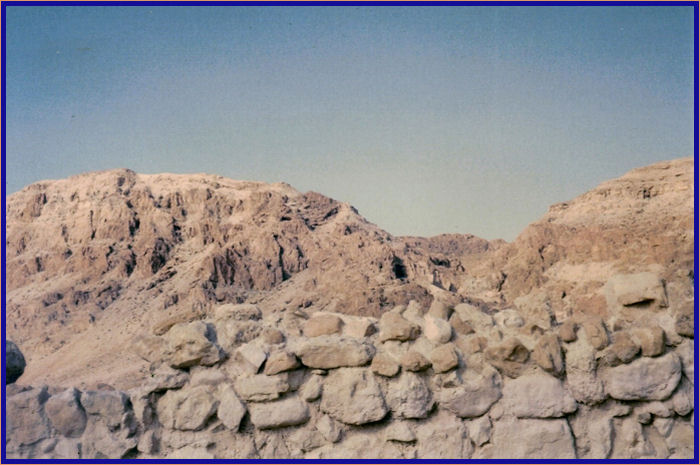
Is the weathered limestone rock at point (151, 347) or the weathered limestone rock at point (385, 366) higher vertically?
the weathered limestone rock at point (151, 347)

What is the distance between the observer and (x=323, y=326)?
329 cm

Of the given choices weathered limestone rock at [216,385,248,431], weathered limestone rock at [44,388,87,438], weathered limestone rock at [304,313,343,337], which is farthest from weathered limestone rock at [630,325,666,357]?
weathered limestone rock at [44,388,87,438]

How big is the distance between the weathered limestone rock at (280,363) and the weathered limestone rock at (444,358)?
0.63 metres

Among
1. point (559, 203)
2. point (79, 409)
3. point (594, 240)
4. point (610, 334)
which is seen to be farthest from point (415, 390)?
point (559, 203)

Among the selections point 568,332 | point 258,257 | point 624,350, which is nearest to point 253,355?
point 568,332

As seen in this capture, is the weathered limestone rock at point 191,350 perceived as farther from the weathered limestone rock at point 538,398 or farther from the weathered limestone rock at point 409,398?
the weathered limestone rock at point 538,398

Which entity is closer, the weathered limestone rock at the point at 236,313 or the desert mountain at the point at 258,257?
the weathered limestone rock at the point at 236,313

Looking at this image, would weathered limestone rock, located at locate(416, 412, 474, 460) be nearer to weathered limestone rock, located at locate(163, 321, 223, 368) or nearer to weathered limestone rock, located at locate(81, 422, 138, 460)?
weathered limestone rock, located at locate(163, 321, 223, 368)

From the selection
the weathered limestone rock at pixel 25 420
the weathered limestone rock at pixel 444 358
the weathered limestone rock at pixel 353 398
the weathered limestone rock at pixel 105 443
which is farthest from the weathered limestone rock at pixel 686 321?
the weathered limestone rock at pixel 25 420

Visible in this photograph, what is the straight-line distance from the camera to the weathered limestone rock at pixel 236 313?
3420mm

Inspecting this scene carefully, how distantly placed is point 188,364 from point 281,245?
1756 inches

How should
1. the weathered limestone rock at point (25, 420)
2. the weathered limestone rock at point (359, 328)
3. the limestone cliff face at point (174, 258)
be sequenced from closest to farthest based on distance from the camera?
the weathered limestone rock at point (25, 420), the weathered limestone rock at point (359, 328), the limestone cliff face at point (174, 258)

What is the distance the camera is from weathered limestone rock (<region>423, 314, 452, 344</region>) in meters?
3.22

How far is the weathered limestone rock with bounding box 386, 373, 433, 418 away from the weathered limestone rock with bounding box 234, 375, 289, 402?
0.48 meters
